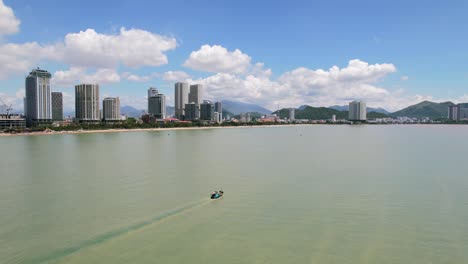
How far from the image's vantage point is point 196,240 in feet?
39.5

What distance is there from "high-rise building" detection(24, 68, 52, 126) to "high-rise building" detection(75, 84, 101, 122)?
22312mm

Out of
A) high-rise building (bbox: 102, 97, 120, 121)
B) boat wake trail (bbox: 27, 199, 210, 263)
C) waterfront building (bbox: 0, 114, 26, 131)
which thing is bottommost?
boat wake trail (bbox: 27, 199, 210, 263)

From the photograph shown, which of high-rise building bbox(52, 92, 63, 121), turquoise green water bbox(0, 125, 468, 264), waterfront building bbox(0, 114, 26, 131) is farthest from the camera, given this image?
high-rise building bbox(52, 92, 63, 121)

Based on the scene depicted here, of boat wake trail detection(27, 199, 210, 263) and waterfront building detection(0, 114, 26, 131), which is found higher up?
waterfront building detection(0, 114, 26, 131)

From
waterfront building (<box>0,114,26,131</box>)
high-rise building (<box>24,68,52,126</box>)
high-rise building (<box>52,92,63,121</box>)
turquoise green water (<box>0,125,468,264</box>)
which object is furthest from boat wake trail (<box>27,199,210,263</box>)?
high-rise building (<box>52,92,63,121</box>)

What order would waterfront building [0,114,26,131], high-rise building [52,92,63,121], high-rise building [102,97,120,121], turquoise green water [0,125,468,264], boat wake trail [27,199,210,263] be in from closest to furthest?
boat wake trail [27,199,210,263]
turquoise green water [0,125,468,264]
waterfront building [0,114,26,131]
high-rise building [52,92,63,121]
high-rise building [102,97,120,121]

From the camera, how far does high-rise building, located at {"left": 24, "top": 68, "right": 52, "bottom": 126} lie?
121375mm

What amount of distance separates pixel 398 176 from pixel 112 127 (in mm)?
107601

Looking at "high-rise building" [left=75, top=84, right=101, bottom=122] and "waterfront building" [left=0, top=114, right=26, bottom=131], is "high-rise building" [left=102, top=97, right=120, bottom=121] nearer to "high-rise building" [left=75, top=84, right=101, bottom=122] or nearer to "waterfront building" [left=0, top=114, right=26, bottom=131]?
"high-rise building" [left=75, top=84, right=101, bottom=122]

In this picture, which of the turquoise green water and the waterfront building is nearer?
the turquoise green water

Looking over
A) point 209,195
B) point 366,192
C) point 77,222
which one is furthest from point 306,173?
point 77,222

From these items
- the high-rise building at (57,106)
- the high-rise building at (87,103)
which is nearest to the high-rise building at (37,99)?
the high-rise building at (87,103)

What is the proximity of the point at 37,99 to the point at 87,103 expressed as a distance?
28.2m

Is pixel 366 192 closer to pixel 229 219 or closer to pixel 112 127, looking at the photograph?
pixel 229 219
